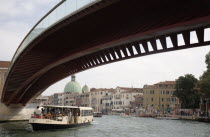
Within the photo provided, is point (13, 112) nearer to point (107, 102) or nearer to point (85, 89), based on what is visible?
point (107, 102)

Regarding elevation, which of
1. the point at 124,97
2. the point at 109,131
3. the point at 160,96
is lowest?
the point at 109,131

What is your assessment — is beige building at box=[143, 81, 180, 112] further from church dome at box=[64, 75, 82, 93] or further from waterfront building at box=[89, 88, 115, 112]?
church dome at box=[64, 75, 82, 93]

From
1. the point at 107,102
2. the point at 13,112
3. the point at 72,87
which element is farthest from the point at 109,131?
the point at 72,87

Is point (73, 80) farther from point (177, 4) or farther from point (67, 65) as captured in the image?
point (177, 4)

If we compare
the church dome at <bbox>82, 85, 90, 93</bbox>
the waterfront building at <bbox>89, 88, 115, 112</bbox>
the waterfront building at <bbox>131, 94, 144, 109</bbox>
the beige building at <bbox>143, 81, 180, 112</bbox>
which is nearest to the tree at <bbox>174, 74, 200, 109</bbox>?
the beige building at <bbox>143, 81, 180, 112</bbox>

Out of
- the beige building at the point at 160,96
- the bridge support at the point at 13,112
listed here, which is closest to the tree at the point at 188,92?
the beige building at the point at 160,96

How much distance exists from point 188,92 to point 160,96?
1957cm

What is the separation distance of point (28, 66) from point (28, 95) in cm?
1817

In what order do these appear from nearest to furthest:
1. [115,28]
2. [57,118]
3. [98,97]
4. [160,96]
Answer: [115,28] → [57,118] → [160,96] → [98,97]

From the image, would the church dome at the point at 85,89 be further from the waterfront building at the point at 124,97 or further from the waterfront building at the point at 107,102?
the waterfront building at the point at 124,97

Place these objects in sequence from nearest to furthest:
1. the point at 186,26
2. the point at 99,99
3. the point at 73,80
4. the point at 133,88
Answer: the point at 186,26, the point at 133,88, the point at 99,99, the point at 73,80

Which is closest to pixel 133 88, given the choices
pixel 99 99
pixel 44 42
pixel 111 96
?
pixel 111 96

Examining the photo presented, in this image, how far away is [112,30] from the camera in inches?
666

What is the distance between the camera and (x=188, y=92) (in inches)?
2692
